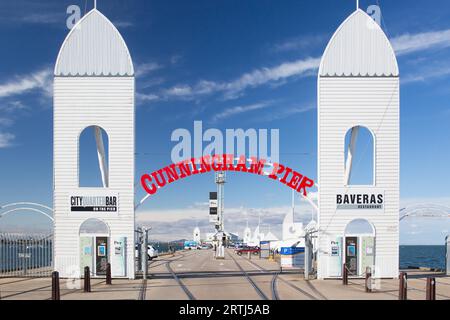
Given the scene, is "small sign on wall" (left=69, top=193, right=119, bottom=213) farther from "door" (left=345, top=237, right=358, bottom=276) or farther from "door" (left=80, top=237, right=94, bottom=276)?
"door" (left=345, top=237, right=358, bottom=276)

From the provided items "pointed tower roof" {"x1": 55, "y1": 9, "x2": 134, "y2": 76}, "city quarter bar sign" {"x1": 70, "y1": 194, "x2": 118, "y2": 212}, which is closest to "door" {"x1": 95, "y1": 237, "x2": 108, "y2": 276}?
"city quarter bar sign" {"x1": 70, "y1": 194, "x2": 118, "y2": 212}

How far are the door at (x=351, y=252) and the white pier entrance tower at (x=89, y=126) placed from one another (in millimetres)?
10629

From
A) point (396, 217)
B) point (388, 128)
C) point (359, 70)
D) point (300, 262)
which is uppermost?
point (359, 70)

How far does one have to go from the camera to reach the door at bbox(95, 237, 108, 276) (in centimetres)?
2522

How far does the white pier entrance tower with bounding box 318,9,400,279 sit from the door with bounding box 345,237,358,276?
5 centimetres

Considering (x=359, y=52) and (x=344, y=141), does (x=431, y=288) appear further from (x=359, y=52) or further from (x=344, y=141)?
(x=359, y=52)

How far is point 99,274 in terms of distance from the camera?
25.5 metres

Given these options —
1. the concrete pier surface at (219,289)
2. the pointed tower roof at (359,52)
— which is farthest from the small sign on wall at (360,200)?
the pointed tower roof at (359,52)

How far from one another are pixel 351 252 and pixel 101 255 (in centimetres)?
1242
